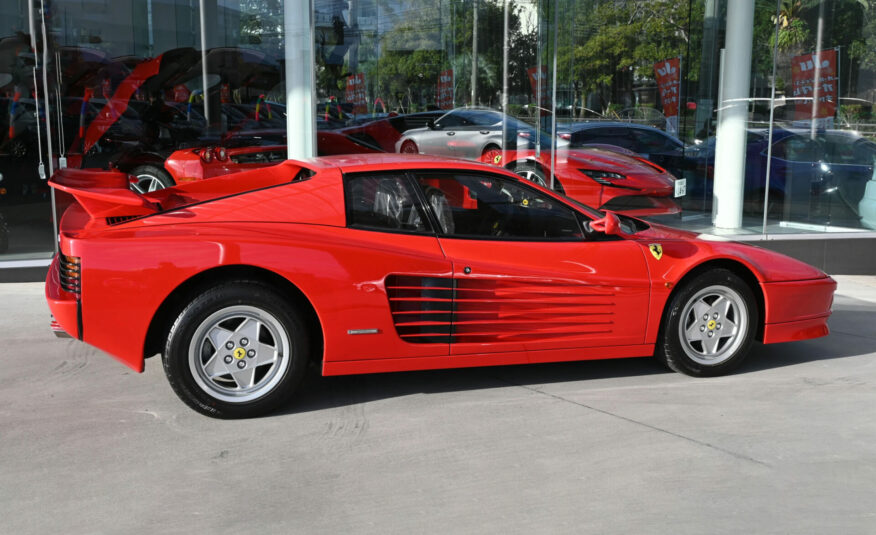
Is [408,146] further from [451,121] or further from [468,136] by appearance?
[468,136]

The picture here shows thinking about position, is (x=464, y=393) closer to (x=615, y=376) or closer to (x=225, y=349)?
(x=615, y=376)

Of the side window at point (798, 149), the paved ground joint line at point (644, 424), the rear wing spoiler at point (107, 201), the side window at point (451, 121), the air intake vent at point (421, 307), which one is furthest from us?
the side window at point (451, 121)

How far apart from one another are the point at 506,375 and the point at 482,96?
5866 mm

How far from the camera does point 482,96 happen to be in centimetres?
1040

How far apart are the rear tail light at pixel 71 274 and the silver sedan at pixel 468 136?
607cm

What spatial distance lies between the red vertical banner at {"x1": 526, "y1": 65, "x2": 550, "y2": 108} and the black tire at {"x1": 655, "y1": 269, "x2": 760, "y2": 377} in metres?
5.84

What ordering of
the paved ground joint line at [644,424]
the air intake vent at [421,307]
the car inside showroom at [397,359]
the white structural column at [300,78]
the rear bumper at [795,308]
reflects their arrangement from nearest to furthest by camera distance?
the car inside showroom at [397,359] → the paved ground joint line at [644,424] → the air intake vent at [421,307] → the rear bumper at [795,308] → the white structural column at [300,78]

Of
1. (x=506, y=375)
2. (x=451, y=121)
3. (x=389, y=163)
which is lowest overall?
(x=506, y=375)

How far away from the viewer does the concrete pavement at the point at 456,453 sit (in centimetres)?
330

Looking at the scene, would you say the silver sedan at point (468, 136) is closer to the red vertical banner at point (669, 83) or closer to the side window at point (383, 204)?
the red vertical banner at point (669, 83)

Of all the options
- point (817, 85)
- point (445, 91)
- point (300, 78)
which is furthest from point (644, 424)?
point (817, 85)

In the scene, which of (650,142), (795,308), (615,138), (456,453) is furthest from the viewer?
(650,142)

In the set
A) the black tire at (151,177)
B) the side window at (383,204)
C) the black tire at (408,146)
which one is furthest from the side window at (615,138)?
the side window at (383,204)

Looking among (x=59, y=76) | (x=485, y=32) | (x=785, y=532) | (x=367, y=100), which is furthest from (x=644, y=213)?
(x=785, y=532)
